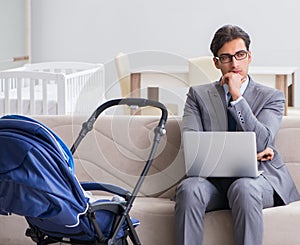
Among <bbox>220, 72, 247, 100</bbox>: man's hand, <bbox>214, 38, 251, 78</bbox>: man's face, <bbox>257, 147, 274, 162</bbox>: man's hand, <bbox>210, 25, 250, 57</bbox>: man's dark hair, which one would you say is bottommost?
<bbox>257, 147, 274, 162</bbox>: man's hand

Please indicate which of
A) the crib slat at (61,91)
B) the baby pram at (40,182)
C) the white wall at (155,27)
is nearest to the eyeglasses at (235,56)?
the baby pram at (40,182)

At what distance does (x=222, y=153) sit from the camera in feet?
9.82

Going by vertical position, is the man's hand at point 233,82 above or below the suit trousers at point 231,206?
above

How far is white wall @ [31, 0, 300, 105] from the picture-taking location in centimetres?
660

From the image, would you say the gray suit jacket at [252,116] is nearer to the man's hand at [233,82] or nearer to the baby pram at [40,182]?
the man's hand at [233,82]

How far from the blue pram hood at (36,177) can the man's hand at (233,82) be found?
93cm

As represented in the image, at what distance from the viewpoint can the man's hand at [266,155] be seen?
3.11m

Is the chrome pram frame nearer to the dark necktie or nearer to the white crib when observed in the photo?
the dark necktie

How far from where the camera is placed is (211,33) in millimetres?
6770

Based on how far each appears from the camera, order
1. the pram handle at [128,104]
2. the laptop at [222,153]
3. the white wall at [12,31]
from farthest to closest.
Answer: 1. the white wall at [12,31]
2. the laptop at [222,153]
3. the pram handle at [128,104]

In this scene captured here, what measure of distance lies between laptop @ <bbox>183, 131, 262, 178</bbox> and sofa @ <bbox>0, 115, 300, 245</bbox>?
0.16m

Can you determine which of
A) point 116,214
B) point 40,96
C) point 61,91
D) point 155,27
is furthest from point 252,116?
point 155,27

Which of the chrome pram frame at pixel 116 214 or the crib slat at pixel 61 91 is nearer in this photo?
the chrome pram frame at pixel 116 214

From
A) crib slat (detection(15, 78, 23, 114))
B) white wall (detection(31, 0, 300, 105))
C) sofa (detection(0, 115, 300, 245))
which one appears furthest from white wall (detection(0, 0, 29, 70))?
sofa (detection(0, 115, 300, 245))
